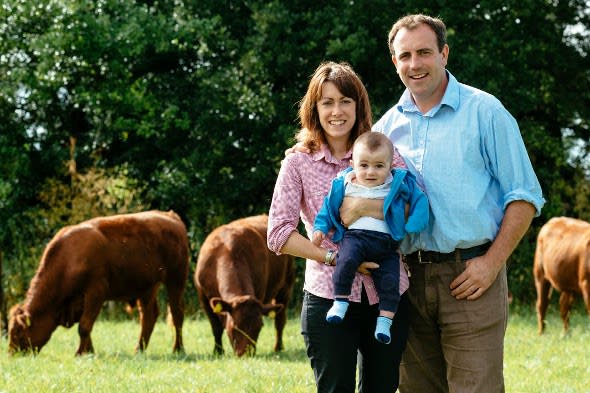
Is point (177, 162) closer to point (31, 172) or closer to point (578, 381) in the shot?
point (31, 172)

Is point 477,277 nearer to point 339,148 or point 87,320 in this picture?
point 339,148

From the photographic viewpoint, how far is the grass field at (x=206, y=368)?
7176 mm

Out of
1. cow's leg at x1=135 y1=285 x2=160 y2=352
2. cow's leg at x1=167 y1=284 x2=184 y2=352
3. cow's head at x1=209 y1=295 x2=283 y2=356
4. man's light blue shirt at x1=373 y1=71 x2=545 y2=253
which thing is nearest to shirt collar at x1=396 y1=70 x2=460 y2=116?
man's light blue shirt at x1=373 y1=71 x2=545 y2=253

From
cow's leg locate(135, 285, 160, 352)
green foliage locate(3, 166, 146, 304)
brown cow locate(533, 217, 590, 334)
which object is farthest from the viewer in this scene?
green foliage locate(3, 166, 146, 304)

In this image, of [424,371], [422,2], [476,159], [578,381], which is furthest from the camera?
[422,2]

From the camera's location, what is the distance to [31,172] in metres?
18.6

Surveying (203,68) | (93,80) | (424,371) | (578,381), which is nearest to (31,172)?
(93,80)

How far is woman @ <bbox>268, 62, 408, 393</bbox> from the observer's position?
167 inches

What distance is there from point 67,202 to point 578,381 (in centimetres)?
1271

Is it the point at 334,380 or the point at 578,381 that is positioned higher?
the point at 334,380

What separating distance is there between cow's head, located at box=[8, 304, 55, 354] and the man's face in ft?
24.2

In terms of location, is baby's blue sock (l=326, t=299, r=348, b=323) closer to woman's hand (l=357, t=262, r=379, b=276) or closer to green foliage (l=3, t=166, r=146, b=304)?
woman's hand (l=357, t=262, r=379, b=276)

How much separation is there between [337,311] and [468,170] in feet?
3.32

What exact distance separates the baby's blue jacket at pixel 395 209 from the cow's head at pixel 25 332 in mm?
7256
